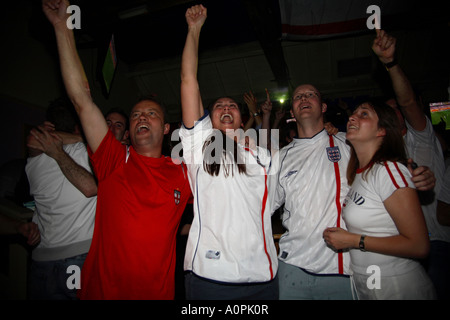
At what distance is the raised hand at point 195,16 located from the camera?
6.49 feet

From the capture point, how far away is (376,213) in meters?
1.53

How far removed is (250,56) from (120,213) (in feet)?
21.0

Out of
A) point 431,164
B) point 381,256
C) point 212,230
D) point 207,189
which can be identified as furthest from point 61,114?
point 431,164

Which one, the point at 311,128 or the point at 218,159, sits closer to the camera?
the point at 218,159

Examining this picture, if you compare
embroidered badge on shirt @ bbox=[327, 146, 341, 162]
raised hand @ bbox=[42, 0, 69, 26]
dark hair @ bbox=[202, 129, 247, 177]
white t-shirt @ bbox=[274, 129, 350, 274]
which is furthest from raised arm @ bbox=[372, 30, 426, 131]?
raised hand @ bbox=[42, 0, 69, 26]

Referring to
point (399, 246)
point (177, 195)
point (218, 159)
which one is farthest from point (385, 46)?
point (177, 195)

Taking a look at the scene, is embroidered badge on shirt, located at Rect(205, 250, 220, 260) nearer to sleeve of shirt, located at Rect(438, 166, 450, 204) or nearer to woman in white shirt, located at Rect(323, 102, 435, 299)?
woman in white shirt, located at Rect(323, 102, 435, 299)

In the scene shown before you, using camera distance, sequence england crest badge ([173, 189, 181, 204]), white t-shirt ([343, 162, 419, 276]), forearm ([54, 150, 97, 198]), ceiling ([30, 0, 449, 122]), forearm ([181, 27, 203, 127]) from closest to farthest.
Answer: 1. white t-shirt ([343, 162, 419, 276])
2. forearm ([181, 27, 203, 127])
3. england crest badge ([173, 189, 181, 204])
4. forearm ([54, 150, 97, 198])
5. ceiling ([30, 0, 449, 122])

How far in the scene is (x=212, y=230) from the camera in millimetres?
1510

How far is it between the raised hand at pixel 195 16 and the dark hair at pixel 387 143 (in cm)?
159

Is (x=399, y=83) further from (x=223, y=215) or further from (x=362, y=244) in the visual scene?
(x=223, y=215)

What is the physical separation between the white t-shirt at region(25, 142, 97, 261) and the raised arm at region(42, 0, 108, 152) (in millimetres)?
701

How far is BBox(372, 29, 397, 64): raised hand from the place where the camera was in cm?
197

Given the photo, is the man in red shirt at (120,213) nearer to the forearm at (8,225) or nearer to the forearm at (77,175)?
the forearm at (77,175)
